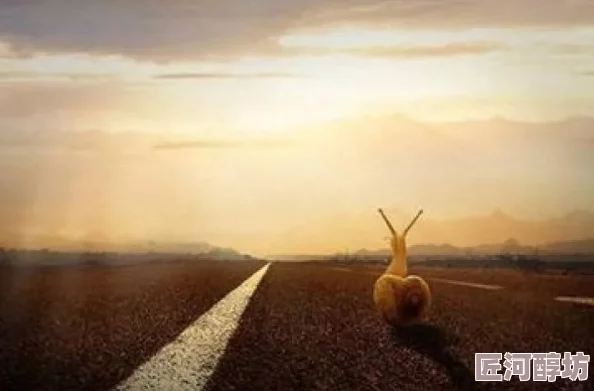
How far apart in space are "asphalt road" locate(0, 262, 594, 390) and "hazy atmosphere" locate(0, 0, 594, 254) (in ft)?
0.30

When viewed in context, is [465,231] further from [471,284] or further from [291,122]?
[291,122]

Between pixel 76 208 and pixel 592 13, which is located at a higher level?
pixel 592 13

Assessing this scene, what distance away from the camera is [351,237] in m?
2.49

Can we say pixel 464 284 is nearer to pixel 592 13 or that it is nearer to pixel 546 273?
pixel 546 273

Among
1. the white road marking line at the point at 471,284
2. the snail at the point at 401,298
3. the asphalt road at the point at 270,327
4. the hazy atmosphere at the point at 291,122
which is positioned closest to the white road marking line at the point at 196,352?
the asphalt road at the point at 270,327

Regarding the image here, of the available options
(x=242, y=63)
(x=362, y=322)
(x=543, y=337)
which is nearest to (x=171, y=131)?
(x=242, y=63)

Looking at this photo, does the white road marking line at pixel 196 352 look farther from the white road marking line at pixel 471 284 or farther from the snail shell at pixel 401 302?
the white road marking line at pixel 471 284

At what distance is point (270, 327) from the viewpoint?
2.45m

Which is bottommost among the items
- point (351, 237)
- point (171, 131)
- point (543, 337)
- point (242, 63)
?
point (543, 337)

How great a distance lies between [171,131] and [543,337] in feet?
3.05

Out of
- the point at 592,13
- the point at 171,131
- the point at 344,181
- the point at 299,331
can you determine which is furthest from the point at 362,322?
the point at 592,13

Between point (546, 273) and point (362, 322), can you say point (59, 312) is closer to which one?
point (362, 322)

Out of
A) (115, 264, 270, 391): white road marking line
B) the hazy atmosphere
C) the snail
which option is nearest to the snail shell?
the snail

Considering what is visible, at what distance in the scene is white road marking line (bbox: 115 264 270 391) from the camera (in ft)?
7.75
